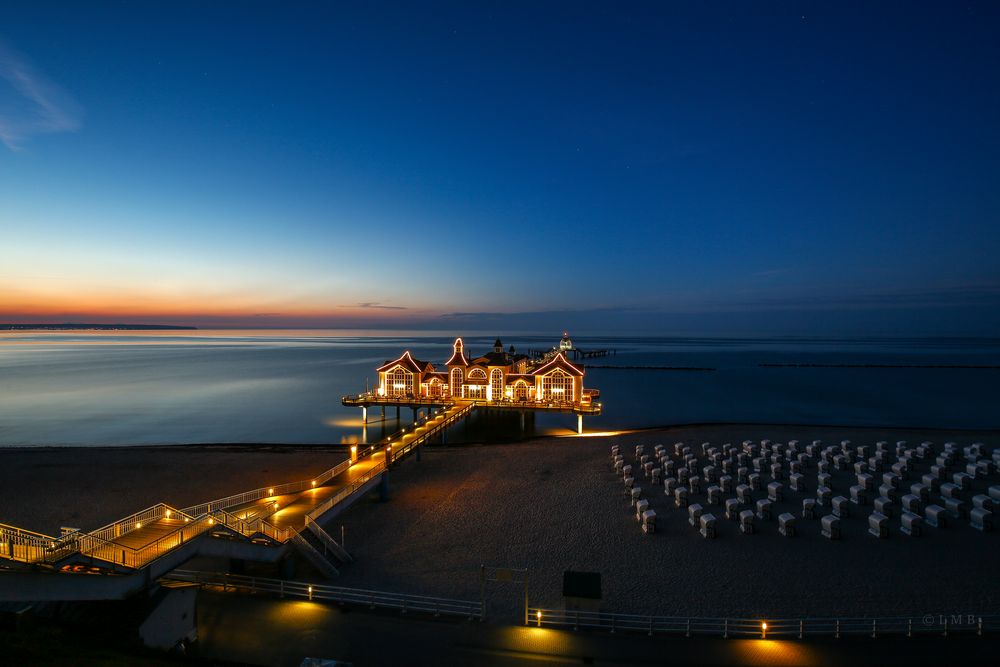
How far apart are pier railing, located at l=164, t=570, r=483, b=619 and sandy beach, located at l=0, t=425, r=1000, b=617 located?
89 cm

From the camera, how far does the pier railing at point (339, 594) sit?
479 inches

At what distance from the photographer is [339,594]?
13.3 meters

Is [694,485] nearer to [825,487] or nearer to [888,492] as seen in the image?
[825,487]

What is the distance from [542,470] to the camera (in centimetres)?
2614

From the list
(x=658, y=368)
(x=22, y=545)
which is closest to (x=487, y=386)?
(x=22, y=545)

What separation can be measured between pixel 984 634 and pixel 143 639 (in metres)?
17.3

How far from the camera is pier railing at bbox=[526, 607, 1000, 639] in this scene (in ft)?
35.8

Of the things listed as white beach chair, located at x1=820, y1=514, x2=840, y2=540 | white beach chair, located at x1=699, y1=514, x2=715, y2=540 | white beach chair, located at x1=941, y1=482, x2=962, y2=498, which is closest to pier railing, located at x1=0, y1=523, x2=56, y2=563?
white beach chair, located at x1=699, y1=514, x2=715, y2=540

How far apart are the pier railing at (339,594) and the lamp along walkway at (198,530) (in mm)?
1089

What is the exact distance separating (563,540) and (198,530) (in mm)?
10937

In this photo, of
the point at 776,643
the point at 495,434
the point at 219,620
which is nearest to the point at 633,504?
the point at 776,643

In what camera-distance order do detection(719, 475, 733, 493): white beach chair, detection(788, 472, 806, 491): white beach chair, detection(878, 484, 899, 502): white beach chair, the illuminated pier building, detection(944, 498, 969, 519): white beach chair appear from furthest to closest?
the illuminated pier building, detection(788, 472, 806, 491): white beach chair, detection(719, 475, 733, 493): white beach chair, detection(878, 484, 899, 502): white beach chair, detection(944, 498, 969, 519): white beach chair

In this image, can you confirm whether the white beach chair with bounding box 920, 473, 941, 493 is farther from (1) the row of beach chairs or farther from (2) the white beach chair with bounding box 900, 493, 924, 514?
(2) the white beach chair with bounding box 900, 493, 924, 514

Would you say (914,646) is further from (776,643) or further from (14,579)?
(14,579)
